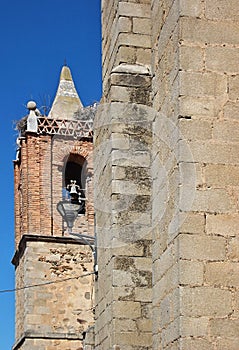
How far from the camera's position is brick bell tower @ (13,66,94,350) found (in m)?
22.2

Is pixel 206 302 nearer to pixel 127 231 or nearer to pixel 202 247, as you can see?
pixel 202 247

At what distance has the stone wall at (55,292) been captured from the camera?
21969mm

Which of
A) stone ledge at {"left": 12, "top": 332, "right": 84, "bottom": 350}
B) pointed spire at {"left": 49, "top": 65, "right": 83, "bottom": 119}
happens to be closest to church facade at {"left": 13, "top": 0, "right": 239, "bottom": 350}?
stone ledge at {"left": 12, "top": 332, "right": 84, "bottom": 350}

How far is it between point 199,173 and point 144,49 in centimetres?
187

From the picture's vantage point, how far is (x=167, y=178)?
5.94m

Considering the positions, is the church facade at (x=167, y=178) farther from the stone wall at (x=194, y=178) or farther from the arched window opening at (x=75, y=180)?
the arched window opening at (x=75, y=180)

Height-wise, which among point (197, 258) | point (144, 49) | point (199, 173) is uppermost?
point (144, 49)

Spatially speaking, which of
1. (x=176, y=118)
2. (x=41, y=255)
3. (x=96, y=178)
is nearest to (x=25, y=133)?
(x=41, y=255)

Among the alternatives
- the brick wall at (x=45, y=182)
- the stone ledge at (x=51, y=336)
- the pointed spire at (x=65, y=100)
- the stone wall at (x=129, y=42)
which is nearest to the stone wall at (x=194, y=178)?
the stone wall at (x=129, y=42)

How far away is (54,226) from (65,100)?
13.1 feet

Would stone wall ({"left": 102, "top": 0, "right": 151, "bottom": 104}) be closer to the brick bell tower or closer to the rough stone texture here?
the rough stone texture

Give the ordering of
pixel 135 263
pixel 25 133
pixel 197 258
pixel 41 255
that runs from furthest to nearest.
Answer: pixel 25 133 → pixel 41 255 → pixel 135 263 → pixel 197 258

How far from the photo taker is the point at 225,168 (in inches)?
220

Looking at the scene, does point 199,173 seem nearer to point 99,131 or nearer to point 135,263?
point 135,263
